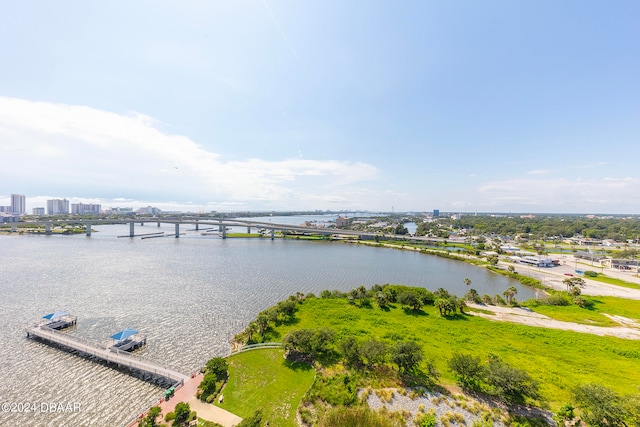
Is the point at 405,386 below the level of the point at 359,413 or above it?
below

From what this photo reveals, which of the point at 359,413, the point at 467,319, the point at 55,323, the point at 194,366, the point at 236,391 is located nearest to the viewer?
the point at 359,413

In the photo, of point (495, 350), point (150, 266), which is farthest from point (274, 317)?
point (150, 266)

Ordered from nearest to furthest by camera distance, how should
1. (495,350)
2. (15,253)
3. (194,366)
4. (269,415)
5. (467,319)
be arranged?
(269,415) < (194,366) < (495,350) < (467,319) < (15,253)

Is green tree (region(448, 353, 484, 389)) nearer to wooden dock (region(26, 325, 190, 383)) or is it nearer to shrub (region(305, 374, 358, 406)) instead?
shrub (region(305, 374, 358, 406))

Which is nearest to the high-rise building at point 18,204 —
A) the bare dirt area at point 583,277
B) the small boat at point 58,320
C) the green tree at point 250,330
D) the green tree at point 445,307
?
the small boat at point 58,320

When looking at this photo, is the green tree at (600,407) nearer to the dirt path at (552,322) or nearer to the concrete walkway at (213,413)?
the dirt path at (552,322)

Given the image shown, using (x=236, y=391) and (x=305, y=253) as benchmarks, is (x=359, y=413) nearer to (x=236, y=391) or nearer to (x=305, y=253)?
(x=236, y=391)
